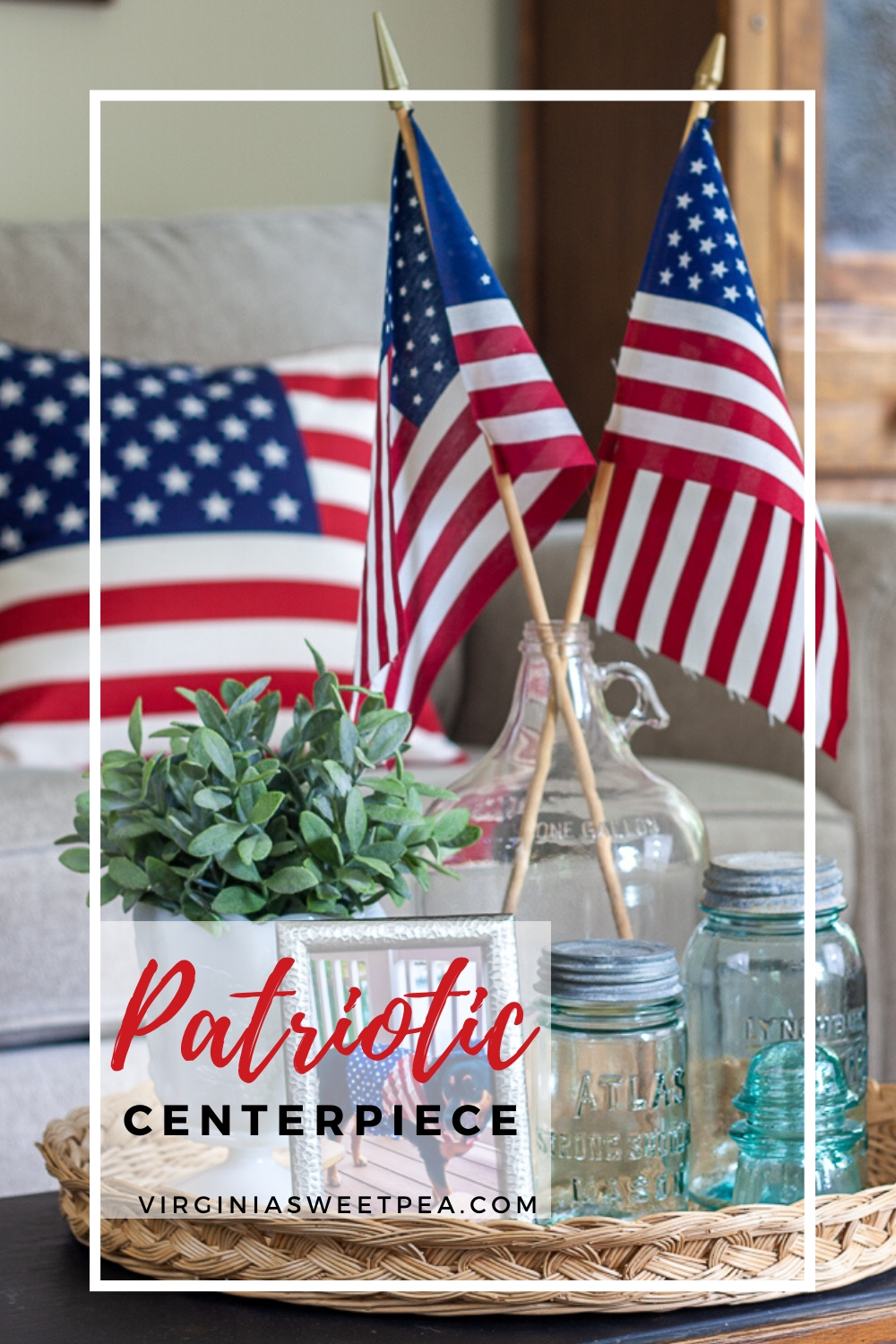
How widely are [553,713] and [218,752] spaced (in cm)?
18

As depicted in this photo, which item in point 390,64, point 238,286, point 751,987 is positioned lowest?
point 751,987

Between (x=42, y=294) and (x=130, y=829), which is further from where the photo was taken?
(x=42, y=294)

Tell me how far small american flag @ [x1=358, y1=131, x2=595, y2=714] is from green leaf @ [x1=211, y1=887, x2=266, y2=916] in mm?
240

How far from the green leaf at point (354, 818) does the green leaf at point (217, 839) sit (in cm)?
4

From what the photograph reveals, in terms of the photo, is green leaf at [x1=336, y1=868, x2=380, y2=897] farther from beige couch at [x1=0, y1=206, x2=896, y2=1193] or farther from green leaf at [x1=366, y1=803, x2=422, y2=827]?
beige couch at [x1=0, y1=206, x2=896, y2=1193]

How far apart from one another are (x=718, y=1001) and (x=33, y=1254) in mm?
317

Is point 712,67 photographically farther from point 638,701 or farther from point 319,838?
point 319,838

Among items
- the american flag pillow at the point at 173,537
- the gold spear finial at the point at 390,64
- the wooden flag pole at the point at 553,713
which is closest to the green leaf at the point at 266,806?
the wooden flag pole at the point at 553,713

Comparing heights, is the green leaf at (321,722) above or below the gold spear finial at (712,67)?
below

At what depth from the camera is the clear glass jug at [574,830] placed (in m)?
0.70

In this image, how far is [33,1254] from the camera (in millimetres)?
651

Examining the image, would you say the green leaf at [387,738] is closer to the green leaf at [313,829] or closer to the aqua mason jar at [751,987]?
the green leaf at [313,829]

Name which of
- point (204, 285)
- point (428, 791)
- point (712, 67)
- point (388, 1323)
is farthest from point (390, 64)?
point (204, 285)

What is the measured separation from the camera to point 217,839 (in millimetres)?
604
